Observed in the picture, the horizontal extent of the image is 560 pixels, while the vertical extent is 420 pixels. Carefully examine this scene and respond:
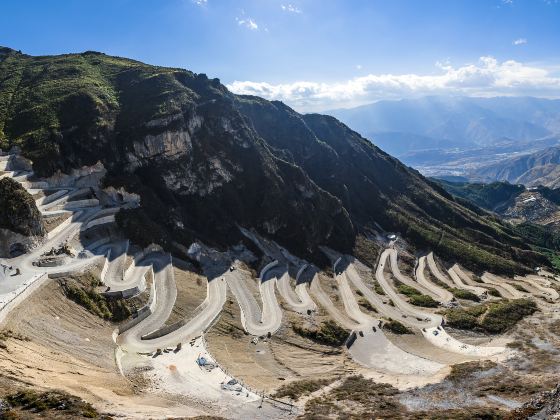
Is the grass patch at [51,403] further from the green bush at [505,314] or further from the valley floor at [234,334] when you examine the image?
the green bush at [505,314]

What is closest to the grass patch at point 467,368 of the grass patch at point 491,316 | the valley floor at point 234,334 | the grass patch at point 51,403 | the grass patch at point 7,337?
Answer: the valley floor at point 234,334

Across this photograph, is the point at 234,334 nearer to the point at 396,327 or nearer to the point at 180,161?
the point at 396,327

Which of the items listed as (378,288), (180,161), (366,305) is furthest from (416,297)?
(180,161)

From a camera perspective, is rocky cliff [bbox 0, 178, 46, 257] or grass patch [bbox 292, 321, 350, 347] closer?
rocky cliff [bbox 0, 178, 46, 257]

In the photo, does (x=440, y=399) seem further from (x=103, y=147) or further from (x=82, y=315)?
(x=103, y=147)

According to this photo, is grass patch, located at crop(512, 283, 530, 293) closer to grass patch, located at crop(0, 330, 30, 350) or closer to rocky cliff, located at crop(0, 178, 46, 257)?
rocky cliff, located at crop(0, 178, 46, 257)

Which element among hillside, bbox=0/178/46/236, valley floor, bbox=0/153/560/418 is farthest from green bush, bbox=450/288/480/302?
hillside, bbox=0/178/46/236
